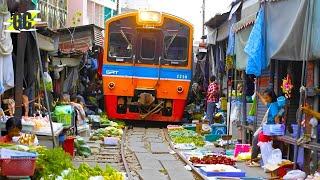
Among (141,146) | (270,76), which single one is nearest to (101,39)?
(141,146)

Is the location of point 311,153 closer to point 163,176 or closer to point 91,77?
point 163,176

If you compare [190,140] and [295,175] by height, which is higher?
[295,175]

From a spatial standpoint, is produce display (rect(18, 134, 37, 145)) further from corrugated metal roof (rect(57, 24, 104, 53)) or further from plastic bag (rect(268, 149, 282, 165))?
corrugated metal roof (rect(57, 24, 104, 53))

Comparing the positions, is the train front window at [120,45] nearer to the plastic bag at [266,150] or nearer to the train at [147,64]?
the train at [147,64]

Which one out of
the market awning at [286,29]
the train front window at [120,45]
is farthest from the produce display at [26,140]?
the train front window at [120,45]

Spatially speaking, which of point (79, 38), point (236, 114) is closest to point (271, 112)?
point (236, 114)

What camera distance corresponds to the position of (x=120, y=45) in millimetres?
20172

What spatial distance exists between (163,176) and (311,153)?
2544mm

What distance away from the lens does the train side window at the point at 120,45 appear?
20.1 meters

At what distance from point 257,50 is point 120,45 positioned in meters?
9.15

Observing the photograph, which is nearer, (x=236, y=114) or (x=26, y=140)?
(x=26, y=140)

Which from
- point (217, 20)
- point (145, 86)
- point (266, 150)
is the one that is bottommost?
point (266, 150)

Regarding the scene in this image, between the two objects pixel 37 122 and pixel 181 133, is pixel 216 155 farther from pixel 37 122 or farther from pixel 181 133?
pixel 181 133

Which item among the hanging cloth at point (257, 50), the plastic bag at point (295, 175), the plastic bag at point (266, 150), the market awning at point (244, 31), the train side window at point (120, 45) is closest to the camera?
the plastic bag at point (295, 175)
